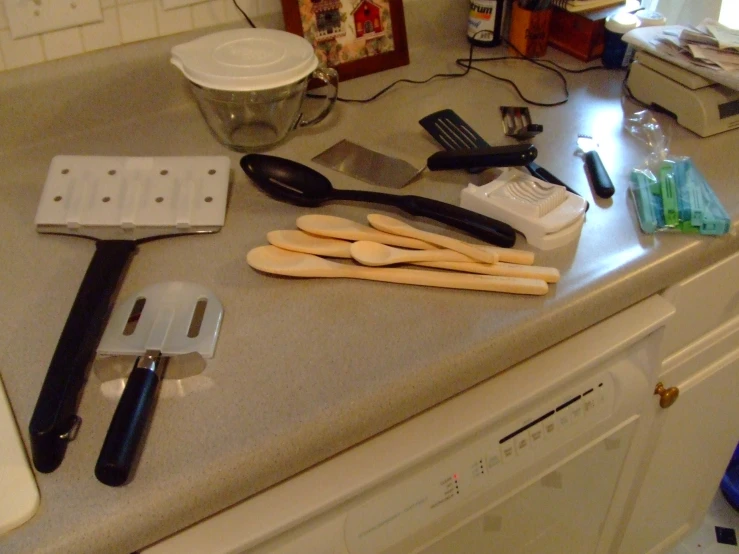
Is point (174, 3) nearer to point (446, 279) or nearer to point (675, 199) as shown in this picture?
point (446, 279)

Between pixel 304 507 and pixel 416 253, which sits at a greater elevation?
pixel 416 253

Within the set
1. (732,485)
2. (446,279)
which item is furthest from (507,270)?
(732,485)

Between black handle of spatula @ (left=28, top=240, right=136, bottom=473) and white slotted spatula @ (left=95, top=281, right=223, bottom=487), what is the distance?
0.02 meters

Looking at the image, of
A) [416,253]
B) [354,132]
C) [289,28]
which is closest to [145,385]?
[416,253]

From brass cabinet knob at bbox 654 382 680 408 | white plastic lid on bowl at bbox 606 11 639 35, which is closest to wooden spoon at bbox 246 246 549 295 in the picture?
brass cabinet knob at bbox 654 382 680 408

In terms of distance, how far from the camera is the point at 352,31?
1.04 m

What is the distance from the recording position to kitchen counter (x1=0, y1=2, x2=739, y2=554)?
0.52m

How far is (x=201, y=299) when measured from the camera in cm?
64

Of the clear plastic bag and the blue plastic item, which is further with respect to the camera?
the blue plastic item

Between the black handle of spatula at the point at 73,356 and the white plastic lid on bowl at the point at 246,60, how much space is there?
233 millimetres

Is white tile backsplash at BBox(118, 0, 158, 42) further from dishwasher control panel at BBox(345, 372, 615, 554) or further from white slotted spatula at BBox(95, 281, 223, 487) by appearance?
dishwasher control panel at BBox(345, 372, 615, 554)

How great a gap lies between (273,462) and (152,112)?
2.03 ft

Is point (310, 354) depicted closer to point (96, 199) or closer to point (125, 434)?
point (125, 434)

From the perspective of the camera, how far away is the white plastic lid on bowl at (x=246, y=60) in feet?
2.62
